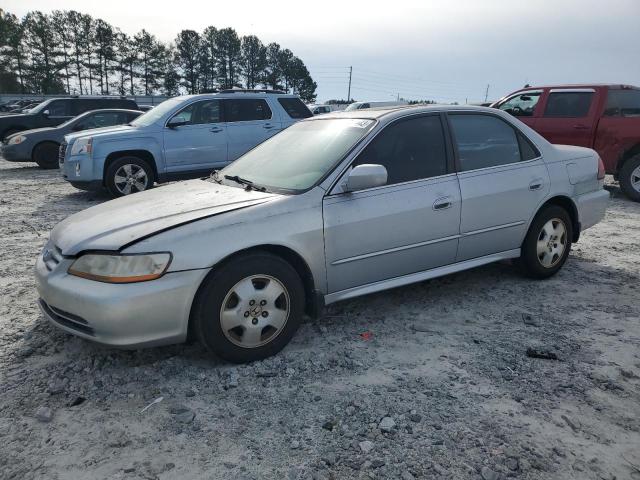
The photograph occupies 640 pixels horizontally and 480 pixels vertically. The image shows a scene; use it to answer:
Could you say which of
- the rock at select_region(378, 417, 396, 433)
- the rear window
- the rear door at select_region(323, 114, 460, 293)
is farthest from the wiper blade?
the rear window

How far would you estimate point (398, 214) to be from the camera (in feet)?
11.6

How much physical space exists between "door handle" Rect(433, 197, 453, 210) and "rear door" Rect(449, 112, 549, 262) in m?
0.15

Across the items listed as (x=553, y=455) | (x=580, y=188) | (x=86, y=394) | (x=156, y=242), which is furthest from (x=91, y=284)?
(x=580, y=188)

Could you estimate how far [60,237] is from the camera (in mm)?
3248

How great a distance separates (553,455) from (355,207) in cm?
183

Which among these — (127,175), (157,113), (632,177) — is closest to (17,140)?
(157,113)

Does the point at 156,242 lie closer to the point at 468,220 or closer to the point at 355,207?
the point at 355,207

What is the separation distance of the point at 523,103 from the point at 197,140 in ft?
20.3

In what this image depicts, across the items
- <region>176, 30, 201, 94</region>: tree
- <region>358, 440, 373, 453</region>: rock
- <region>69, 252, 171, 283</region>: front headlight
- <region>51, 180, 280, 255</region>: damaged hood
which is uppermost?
<region>176, 30, 201, 94</region>: tree

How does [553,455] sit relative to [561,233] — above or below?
below

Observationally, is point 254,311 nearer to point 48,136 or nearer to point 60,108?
point 48,136

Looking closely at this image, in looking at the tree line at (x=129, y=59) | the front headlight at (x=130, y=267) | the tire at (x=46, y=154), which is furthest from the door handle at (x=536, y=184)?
the tree line at (x=129, y=59)

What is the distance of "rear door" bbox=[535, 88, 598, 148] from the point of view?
870 centimetres

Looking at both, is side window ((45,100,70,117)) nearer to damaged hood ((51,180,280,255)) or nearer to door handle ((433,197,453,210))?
damaged hood ((51,180,280,255))
